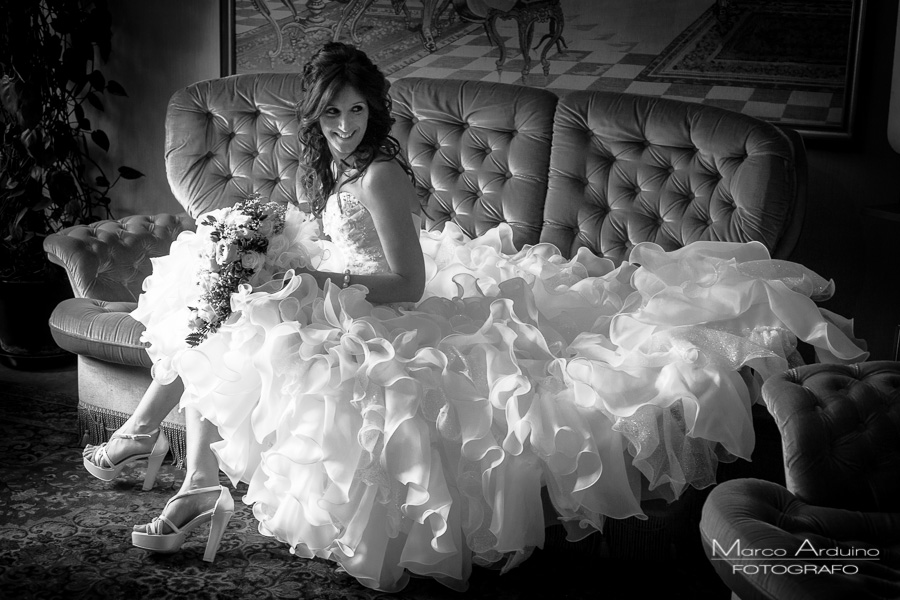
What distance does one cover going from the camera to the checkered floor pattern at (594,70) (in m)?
3.57

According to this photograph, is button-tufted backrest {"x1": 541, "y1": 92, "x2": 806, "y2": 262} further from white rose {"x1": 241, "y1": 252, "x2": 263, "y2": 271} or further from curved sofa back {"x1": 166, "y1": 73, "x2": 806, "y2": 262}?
white rose {"x1": 241, "y1": 252, "x2": 263, "y2": 271}

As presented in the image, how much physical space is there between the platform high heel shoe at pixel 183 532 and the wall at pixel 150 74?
2.52 m

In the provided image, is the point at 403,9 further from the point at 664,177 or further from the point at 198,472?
the point at 198,472

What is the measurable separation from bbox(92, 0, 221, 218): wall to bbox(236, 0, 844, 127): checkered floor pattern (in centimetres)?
98

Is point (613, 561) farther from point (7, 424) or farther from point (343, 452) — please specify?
point (7, 424)

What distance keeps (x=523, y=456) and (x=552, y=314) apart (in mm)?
646

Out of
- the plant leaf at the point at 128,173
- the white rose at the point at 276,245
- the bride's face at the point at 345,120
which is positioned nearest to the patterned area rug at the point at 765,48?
the bride's face at the point at 345,120

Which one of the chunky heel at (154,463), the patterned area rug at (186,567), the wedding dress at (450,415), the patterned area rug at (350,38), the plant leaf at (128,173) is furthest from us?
the plant leaf at (128,173)

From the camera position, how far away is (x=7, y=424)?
137 inches

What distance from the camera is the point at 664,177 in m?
3.29

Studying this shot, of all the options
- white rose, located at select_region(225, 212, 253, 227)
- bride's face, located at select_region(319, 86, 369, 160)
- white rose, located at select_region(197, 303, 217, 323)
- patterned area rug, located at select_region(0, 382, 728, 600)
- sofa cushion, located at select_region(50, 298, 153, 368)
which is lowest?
patterned area rug, located at select_region(0, 382, 728, 600)

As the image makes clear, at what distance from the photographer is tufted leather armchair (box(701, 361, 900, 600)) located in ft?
5.47

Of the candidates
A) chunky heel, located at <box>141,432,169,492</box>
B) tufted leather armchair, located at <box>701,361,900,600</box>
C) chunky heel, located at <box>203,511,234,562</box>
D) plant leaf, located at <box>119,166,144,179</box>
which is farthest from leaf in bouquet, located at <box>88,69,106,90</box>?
tufted leather armchair, located at <box>701,361,900,600</box>

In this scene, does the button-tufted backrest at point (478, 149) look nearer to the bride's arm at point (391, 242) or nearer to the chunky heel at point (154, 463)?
the bride's arm at point (391, 242)
